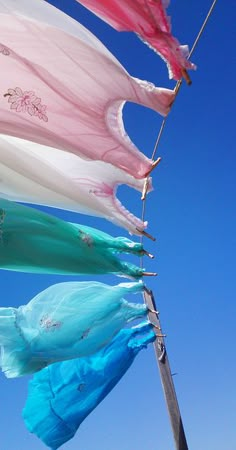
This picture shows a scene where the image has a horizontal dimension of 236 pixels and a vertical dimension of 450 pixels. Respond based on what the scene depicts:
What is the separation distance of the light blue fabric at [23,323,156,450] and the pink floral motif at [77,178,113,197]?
1022mm

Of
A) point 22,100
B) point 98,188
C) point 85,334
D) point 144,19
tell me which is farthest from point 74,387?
point 144,19

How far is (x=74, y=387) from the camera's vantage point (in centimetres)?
290

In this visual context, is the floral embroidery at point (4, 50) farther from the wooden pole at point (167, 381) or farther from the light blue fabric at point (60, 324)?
the wooden pole at point (167, 381)

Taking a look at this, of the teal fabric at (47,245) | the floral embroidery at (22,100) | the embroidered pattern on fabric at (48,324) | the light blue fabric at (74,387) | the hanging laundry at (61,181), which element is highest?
the floral embroidery at (22,100)

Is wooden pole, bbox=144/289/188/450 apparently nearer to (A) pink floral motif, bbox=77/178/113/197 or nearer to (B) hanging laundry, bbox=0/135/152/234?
(B) hanging laundry, bbox=0/135/152/234

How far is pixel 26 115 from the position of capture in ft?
6.04

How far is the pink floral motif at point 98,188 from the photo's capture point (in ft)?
7.78

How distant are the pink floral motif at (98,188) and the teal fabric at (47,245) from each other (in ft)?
0.70

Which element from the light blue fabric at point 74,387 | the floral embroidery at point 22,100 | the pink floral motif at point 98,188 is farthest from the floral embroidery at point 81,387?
the floral embroidery at point 22,100

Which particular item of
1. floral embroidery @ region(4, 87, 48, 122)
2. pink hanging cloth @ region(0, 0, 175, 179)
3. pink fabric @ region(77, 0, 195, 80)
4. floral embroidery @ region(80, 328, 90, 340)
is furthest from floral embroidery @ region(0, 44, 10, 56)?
floral embroidery @ region(80, 328, 90, 340)

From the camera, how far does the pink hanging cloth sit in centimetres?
169

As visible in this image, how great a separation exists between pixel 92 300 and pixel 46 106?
119 cm

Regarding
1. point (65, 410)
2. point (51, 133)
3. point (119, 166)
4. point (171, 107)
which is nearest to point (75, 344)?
point (65, 410)

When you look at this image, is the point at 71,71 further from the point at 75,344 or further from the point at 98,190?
the point at 75,344
